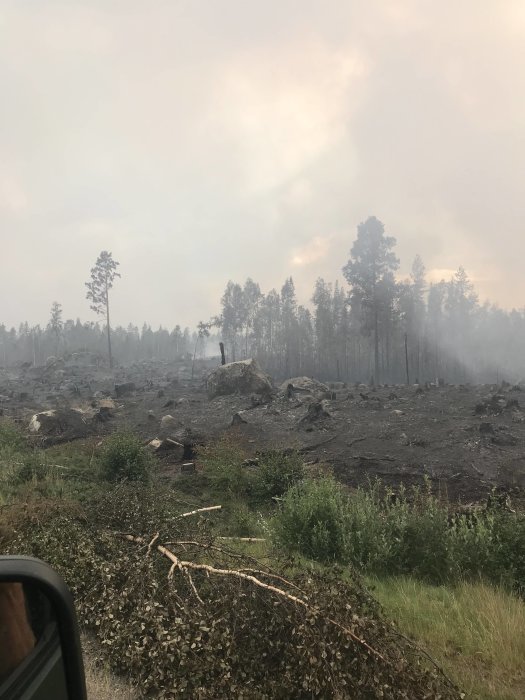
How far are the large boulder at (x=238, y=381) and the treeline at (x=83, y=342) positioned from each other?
231ft

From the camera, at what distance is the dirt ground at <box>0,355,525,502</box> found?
46.8ft

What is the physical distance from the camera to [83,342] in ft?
395

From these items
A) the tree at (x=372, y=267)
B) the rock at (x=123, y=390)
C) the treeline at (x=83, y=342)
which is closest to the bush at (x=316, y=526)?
the rock at (x=123, y=390)

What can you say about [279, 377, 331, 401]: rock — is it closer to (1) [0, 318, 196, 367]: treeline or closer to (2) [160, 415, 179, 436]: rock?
(2) [160, 415, 179, 436]: rock

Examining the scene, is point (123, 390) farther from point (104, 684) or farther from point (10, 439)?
point (104, 684)

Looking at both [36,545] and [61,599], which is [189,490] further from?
[61,599]

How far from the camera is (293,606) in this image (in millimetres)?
3477

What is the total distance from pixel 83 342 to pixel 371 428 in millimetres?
114148

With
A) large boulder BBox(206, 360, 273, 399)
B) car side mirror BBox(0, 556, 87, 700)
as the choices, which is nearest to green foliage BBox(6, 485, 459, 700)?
car side mirror BBox(0, 556, 87, 700)

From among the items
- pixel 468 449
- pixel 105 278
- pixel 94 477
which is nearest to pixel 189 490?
pixel 94 477

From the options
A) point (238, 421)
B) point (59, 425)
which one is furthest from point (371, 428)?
point (59, 425)

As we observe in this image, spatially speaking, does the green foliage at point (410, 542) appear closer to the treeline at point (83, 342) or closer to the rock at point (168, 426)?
the rock at point (168, 426)

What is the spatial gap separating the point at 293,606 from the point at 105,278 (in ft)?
237

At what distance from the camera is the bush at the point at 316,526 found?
683 cm
